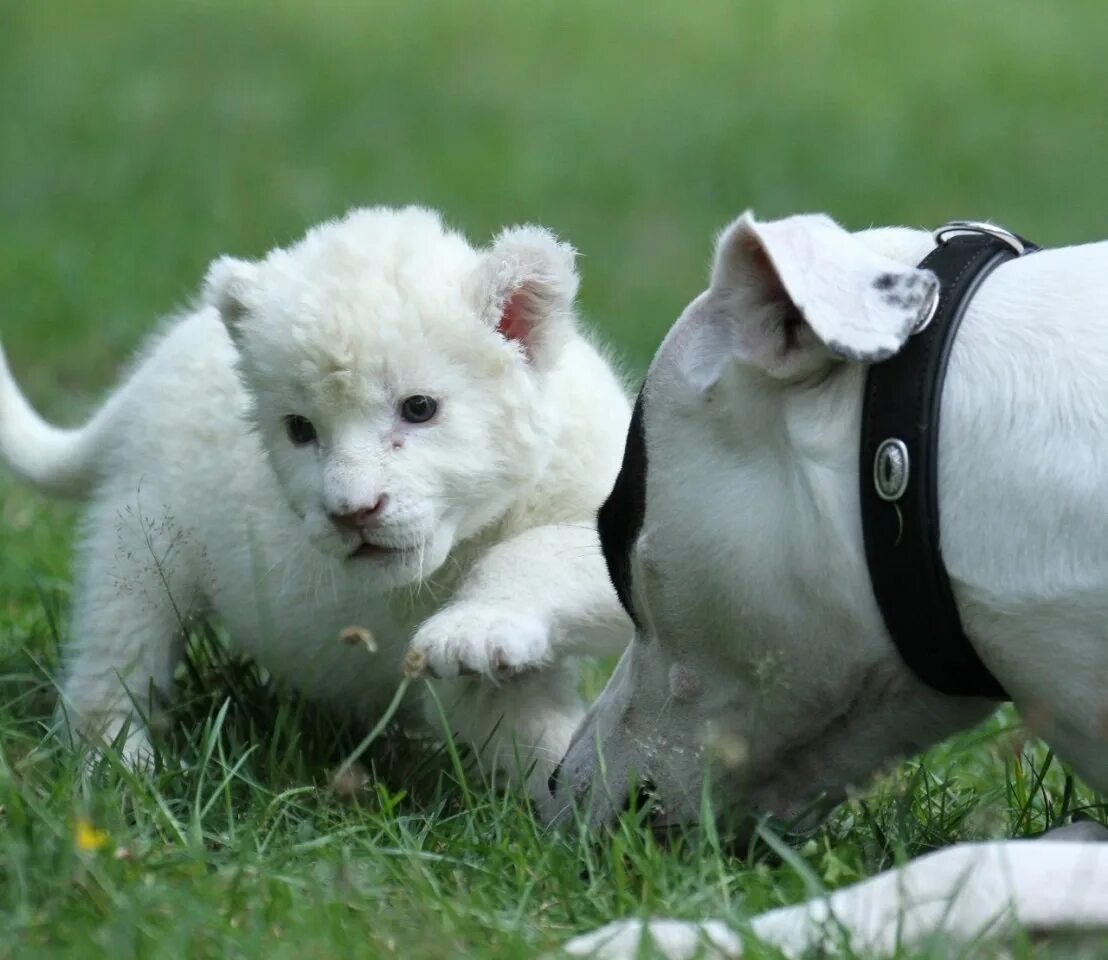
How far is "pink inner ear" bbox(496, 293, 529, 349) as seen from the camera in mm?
3715

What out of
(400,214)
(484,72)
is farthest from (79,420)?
(484,72)

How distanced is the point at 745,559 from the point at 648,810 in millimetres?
502

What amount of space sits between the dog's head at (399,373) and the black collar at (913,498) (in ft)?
3.03

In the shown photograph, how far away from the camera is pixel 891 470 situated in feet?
9.37

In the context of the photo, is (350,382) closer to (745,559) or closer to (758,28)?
(745,559)

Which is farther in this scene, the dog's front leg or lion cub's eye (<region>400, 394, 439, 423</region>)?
lion cub's eye (<region>400, 394, 439, 423</region>)

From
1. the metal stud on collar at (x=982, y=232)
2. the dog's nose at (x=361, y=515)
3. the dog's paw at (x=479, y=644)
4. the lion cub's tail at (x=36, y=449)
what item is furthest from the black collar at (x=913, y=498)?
the lion cub's tail at (x=36, y=449)

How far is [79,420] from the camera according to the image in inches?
267

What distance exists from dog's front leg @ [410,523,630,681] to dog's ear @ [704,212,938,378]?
766mm

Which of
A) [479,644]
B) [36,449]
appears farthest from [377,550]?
[36,449]

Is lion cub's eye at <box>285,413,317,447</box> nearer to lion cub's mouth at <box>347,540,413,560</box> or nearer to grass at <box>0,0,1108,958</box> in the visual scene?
lion cub's mouth at <box>347,540,413,560</box>

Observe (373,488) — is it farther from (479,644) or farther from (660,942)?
(660,942)

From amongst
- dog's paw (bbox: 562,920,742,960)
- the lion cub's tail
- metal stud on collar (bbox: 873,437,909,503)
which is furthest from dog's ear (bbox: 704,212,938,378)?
the lion cub's tail

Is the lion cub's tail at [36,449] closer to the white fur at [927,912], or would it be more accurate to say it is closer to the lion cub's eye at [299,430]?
the lion cub's eye at [299,430]
